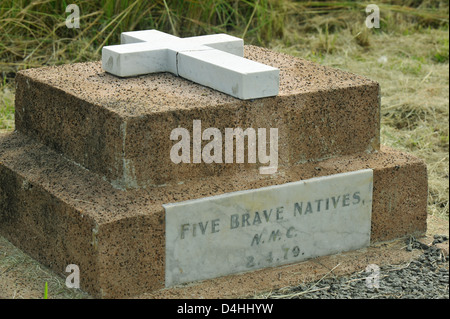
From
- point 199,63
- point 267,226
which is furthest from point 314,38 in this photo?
point 267,226

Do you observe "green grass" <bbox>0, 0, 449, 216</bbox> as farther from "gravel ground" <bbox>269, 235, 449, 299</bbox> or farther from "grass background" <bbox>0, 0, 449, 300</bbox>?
"gravel ground" <bbox>269, 235, 449, 299</bbox>

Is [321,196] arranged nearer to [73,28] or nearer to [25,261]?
[25,261]

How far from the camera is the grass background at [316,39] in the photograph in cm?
464

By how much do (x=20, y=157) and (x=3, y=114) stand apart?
4.07 feet

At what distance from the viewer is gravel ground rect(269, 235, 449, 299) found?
293 cm

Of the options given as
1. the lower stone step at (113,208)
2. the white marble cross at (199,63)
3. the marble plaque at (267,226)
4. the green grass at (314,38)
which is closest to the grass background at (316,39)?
the green grass at (314,38)

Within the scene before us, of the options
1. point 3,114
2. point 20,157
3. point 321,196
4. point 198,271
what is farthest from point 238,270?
point 3,114

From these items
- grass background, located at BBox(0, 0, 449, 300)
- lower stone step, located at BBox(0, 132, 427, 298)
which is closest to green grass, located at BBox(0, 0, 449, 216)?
grass background, located at BBox(0, 0, 449, 300)

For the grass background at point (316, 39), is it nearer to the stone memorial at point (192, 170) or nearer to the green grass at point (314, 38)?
the green grass at point (314, 38)

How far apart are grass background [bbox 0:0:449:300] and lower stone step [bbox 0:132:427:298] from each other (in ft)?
2.10

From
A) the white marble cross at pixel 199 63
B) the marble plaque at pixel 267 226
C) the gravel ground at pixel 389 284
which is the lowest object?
the gravel ground at pixel 389 284

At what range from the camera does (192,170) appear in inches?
115

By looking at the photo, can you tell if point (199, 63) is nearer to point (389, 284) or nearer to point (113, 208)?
point (113, 208)

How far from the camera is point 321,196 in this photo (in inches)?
121
